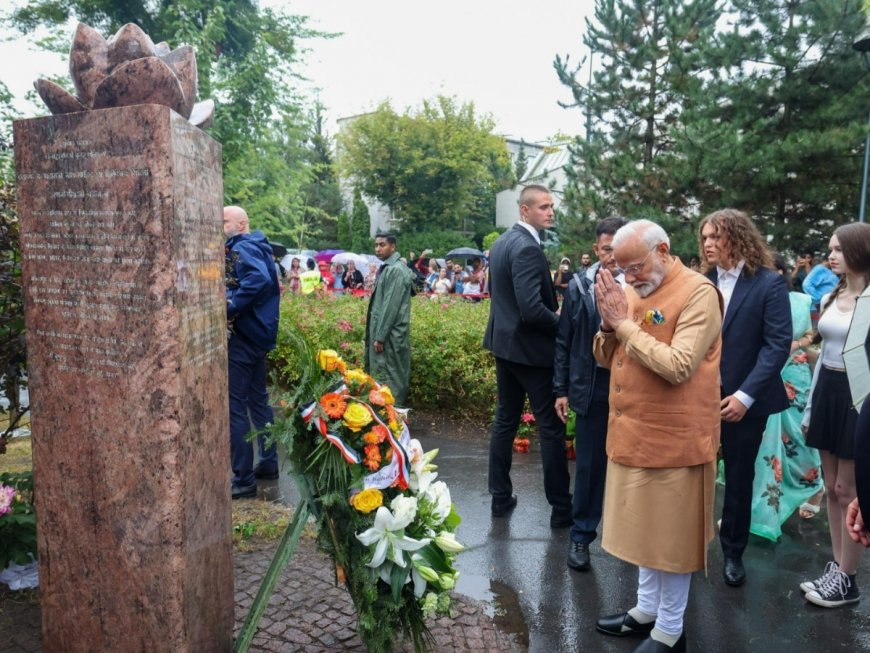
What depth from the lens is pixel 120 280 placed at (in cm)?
238

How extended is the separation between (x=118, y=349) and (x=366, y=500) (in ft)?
3.60

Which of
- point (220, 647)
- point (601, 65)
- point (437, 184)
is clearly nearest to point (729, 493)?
point (220, 647)

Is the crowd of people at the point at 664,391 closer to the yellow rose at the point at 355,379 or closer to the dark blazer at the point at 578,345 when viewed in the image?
the dark blazer at the point at 578,345

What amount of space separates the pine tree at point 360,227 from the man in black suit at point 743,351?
147 ft

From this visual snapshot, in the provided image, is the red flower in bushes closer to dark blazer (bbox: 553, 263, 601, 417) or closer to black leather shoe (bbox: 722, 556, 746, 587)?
dark blazer (bbox: 553, 263, 601, 417)

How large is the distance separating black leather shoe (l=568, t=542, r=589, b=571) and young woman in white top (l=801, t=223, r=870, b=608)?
1.17 m

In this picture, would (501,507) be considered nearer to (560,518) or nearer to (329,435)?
(560,518)

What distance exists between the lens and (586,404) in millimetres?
4047

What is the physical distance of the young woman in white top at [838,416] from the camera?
3664 mm

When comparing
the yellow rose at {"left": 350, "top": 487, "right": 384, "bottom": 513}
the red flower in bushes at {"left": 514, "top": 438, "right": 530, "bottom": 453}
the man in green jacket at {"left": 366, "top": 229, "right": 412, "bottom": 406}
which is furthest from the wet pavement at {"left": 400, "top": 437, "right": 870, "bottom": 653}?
the man in green jacket at {"left": 366, "top": 229, "right": 412, "bottom": 406}

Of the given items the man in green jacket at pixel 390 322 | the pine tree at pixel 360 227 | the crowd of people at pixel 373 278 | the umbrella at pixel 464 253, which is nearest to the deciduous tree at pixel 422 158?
the pine tree at pixel 360 227

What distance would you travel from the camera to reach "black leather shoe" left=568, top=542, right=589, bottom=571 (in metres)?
4.02

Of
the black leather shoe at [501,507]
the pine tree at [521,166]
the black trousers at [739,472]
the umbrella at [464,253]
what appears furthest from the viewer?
the umbrella at [464,253]

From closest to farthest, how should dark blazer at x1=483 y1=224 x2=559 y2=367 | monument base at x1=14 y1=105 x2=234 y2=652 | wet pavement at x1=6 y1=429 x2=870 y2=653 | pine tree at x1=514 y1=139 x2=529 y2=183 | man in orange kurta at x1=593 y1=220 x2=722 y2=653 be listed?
monument base at x1=14 y1=105 x2=234 y2=652 → man in orange kurta at x1=593 y1=220 x2=722 y2=653 → wet pavement at x1=6 y1=429 x2=870 y2=653 → dark blazer at x1=483 y1=224 x2=559 y2=367 → pine tree at x1=514 y1=139 x2=529 y2=183
